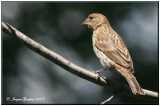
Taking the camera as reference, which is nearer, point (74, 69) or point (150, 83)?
point (74, 69)

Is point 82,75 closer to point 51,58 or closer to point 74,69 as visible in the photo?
point 74,69

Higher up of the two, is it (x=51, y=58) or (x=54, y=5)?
(x=54, y=5)

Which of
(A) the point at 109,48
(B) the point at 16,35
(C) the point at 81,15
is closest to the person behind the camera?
(B) the point at 16,35

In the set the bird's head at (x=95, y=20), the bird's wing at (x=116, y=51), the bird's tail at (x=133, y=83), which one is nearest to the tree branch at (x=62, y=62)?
the bird's tail at (x=133, y=83)

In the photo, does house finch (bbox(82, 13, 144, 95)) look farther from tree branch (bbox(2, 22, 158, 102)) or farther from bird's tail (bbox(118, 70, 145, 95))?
tree branch (bbox(2, 22, 158, 102))

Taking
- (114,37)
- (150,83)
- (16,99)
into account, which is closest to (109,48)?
(114,37)

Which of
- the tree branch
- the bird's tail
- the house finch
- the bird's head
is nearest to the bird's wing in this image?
the house finch

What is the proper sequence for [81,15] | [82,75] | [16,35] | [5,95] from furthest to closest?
[81,15] < [5,95] < [82,75] < [16,35]
